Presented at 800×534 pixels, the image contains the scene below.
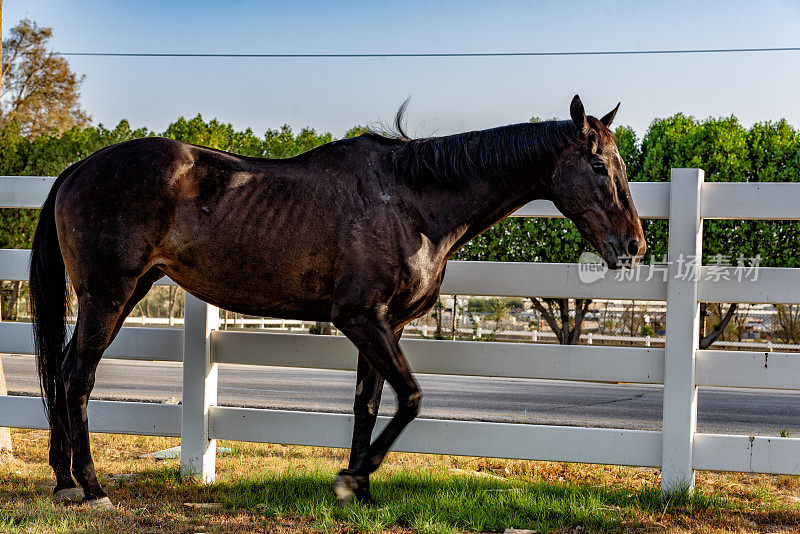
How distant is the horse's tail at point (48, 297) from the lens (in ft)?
14.0

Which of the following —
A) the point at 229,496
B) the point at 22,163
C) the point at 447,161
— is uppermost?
the point at 22,163

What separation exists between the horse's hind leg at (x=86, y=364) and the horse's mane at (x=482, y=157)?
1.70 metres

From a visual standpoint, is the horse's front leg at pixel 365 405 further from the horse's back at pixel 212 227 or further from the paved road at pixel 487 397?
the paved road at pixel 487 397

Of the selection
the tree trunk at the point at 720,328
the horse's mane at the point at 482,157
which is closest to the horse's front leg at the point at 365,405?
the horse's mane at the point at 482,157

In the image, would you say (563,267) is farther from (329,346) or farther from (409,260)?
(329,346)

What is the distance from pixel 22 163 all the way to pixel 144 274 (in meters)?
27.1

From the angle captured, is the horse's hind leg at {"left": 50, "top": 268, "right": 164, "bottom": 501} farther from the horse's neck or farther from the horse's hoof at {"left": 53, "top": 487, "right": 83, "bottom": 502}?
the horse's neck

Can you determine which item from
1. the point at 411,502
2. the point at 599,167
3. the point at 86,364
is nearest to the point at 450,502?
the point at 411,502

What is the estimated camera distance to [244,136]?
3297 cm

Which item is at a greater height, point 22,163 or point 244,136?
point 244,136

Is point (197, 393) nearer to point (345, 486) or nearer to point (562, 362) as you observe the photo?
point (345, 486)

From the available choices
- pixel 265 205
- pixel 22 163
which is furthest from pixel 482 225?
pixel 22 163

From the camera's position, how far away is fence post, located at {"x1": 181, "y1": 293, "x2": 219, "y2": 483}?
4.71 metres

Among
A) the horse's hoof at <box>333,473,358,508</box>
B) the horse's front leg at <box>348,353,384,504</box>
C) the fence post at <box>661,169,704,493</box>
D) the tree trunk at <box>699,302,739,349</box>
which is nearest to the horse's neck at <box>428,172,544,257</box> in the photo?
the horse's front leg at <box>348,353,384,504</box>
